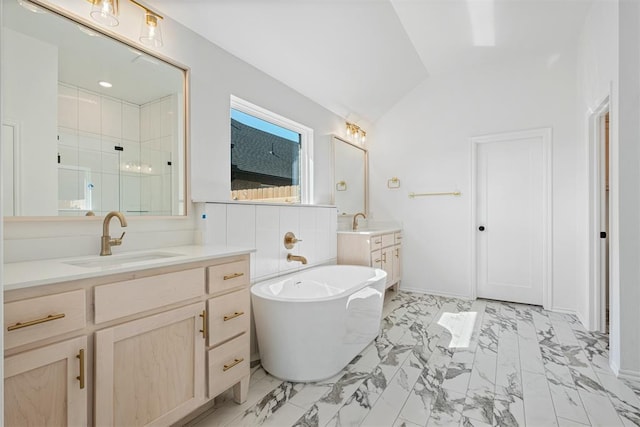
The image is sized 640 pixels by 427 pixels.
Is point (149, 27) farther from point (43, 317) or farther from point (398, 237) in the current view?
point (398, 237)

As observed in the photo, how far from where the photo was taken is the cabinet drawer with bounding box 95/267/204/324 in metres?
Answer: 1.18

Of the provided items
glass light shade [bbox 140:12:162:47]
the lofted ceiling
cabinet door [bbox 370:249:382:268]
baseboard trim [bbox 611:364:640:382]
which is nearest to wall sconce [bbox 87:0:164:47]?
glass light shade [bbox 140:12:162:47]

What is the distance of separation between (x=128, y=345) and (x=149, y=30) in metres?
1.69

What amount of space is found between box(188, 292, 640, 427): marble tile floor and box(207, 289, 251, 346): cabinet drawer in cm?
44

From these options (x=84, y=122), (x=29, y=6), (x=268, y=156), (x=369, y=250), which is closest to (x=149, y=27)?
(x=29, y=6)

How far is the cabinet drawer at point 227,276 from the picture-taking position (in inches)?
62.3

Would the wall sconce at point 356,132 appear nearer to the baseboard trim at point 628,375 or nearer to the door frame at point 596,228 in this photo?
the door frame at point 596,228

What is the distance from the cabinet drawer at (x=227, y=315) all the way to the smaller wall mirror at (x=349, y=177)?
208 centimetres

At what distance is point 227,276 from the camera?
65.3 inches

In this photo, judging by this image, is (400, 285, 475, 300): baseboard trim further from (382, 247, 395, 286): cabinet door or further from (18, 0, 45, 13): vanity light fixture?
(18, 0, 45, 13): vanity light fixture

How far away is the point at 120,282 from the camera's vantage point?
123cm

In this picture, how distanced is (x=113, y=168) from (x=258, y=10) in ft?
4.61

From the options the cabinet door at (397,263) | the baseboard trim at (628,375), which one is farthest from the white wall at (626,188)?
the cabinet door at (397,263)

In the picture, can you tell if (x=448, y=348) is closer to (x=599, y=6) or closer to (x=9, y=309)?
(x=9, y=309)
